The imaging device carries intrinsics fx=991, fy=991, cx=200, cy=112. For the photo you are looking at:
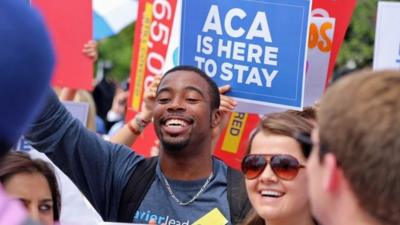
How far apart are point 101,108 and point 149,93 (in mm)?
7017

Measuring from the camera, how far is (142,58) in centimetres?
602

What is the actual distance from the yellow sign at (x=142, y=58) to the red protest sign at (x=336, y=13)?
47.2 inches

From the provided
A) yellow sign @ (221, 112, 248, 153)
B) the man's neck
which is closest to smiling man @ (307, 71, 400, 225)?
the man's neck

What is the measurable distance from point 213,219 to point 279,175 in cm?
63

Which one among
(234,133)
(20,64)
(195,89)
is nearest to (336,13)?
(234,133)

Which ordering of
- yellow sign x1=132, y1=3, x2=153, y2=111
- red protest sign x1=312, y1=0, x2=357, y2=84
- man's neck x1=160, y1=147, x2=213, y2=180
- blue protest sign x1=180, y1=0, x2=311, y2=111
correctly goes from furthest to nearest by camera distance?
yellow sign x1=132, y1=3, x2=153, y2=111
red protest sign x1=312, y1=0, x2=357, y2=84
blue protest sign x1=180, y1=0, x2=311, y2=111
man's neck x1=160, y1=147, x2=213, y2=180

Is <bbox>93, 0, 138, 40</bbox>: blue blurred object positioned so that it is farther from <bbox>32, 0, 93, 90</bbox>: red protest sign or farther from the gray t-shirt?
the gray t-shirt

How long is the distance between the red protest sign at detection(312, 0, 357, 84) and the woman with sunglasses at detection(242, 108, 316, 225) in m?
1.69

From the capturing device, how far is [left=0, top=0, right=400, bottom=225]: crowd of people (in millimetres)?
1456

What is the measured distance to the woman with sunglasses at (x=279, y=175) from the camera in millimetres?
3291

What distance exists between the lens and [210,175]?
4.09 meters

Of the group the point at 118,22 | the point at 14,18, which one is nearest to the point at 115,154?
the point at 14,18

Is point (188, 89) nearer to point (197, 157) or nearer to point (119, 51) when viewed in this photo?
point (197, 157)

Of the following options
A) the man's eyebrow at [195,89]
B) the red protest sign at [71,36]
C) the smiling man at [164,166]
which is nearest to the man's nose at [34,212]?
the smiling man at [164,166]
